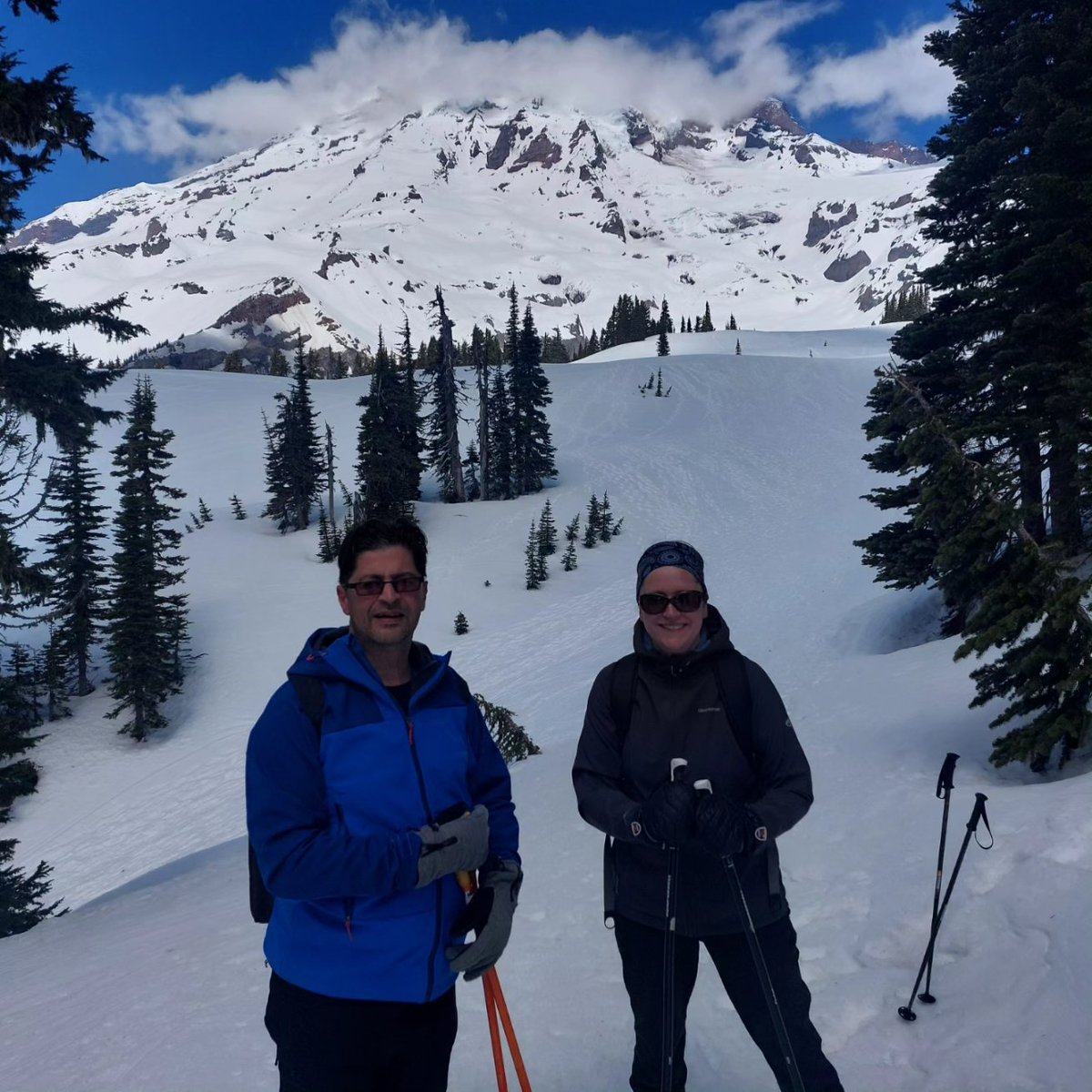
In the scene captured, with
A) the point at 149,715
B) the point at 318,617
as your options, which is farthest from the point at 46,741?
the point at 318,617

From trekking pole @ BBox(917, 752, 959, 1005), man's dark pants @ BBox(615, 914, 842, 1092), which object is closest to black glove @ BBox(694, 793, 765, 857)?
man's dark pants @ BBox(615, 914, 842, 1092)

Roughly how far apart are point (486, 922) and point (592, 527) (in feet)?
101

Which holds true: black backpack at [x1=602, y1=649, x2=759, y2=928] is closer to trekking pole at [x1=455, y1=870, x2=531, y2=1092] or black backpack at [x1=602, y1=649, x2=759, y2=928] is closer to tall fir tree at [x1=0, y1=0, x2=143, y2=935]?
trekking pole at [x1=455, y1=870, x2=531, y2=1092]

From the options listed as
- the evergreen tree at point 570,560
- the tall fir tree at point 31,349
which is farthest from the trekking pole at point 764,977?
the evergreen tree at point 570,560

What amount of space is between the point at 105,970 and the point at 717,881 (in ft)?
19.3

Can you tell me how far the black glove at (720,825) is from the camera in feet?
9.32

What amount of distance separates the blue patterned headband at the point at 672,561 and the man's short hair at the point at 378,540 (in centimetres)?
103

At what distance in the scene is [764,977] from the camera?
300 cm

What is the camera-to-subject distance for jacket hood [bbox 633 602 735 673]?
10.3 ft

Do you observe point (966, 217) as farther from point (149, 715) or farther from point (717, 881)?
point (149, 715)

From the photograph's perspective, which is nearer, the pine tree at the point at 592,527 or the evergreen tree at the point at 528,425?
the pine tree at the point at 592,527

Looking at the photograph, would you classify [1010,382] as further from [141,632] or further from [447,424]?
[447,424]

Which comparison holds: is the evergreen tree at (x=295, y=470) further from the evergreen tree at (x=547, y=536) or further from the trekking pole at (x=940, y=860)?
the trekking pole at (x=940, y=860)

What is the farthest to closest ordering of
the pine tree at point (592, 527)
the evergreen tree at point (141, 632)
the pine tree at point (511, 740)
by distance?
the pine tree at point (592, 527), the evergreen tree at point (141, 632), the pine tree at point (511, 740)
